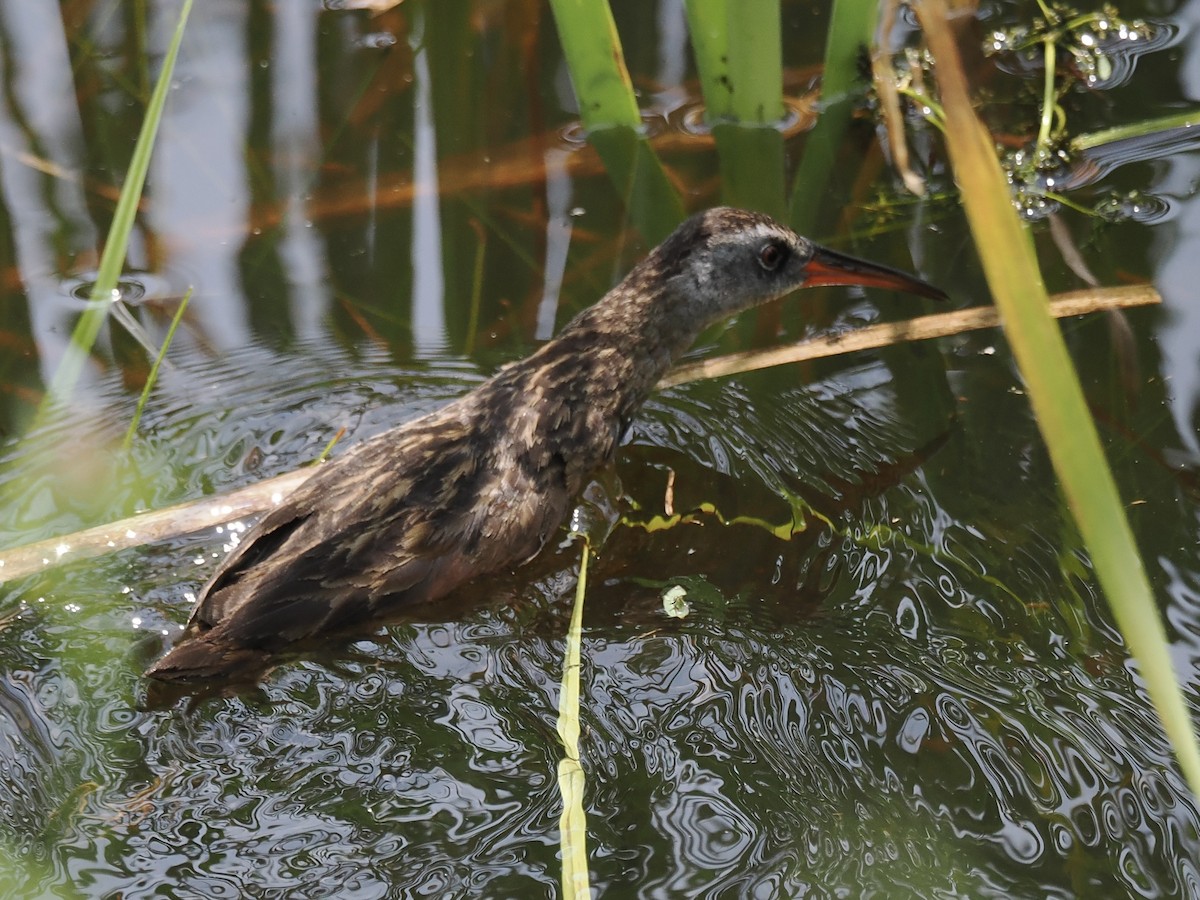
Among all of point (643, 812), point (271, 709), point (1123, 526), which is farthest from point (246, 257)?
point (1123, 526)

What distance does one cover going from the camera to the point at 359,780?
2.88m

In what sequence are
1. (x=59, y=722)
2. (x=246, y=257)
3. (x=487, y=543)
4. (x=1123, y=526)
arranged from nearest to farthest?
(x=1123, y=526)
(x=59, y=722)
(x=487, y=543)
(x=246, y=257)

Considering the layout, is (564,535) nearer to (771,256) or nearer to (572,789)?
(771,256)

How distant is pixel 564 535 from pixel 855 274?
1280mm

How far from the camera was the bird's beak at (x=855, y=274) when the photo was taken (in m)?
4.20

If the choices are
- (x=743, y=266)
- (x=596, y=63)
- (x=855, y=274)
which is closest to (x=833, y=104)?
(x=596, y=63)

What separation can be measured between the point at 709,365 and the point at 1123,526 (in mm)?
2685

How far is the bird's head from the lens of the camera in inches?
159

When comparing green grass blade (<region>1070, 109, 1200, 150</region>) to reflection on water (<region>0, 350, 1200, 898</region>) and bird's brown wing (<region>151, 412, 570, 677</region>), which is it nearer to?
reflection on water (<region>0, 350, 1200, 898</region>)

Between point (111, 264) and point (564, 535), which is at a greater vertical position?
point (111, 264)

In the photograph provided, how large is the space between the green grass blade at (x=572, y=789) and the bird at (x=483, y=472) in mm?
455

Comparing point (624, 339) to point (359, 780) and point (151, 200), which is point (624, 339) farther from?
point (151, 200)

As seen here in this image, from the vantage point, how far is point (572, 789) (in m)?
2.49

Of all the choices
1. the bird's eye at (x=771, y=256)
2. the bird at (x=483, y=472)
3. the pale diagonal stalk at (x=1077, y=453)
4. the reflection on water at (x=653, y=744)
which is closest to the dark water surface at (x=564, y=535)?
the reflection on water at (x=653, y=744)
